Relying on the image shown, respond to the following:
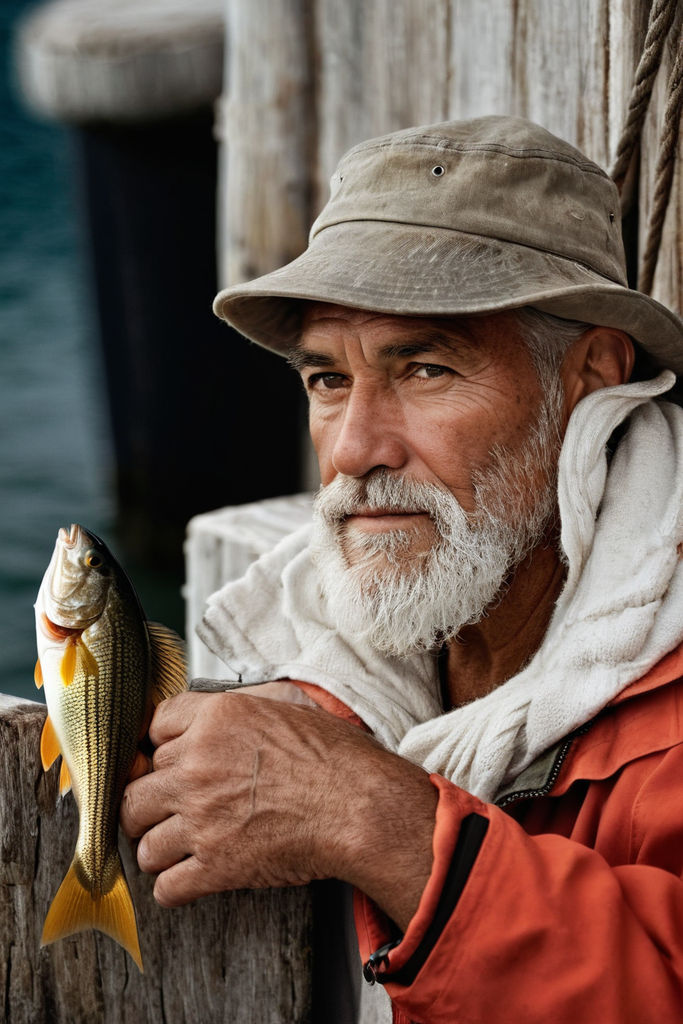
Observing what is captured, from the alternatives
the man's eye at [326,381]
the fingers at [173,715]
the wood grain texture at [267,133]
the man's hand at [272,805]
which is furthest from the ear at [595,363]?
the wood grain texture at [267,133]

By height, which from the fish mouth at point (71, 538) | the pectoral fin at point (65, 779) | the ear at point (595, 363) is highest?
the ear at point (595, 363)

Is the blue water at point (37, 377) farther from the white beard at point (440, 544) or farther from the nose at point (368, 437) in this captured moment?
the nose at point (368, 437)

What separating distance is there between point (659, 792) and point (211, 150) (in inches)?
257

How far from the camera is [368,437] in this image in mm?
2367

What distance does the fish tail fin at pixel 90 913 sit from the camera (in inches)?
76.9

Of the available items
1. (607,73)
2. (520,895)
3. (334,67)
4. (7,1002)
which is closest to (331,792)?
(520,895)

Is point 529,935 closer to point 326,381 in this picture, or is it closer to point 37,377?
point 326,381

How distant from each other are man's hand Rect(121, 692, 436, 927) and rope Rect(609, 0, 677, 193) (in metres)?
1.61

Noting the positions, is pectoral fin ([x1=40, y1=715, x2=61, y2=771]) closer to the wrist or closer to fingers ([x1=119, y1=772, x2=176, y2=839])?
fingers ([x1=119, y1=772, x2=176, y2=839])

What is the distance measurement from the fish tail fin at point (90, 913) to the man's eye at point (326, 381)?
3.55 feet

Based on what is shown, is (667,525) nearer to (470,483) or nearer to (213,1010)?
(470,483)

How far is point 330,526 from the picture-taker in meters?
2.51

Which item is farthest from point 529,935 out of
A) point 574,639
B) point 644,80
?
point 644,80

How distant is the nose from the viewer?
2.35m
